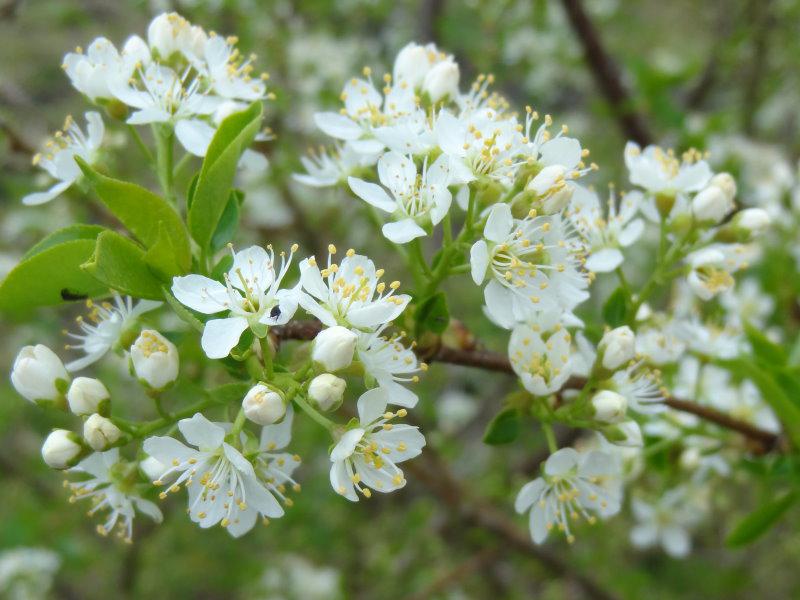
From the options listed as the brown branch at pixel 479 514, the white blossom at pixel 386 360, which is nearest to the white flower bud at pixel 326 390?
the white blossom at pixel 386 360

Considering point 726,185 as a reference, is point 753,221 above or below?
below

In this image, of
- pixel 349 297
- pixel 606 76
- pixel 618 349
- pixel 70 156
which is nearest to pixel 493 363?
pixel 618 349

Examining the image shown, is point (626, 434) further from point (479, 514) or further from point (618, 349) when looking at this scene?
point (479, 514)

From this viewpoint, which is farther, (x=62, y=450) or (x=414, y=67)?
(x=414, y=67)

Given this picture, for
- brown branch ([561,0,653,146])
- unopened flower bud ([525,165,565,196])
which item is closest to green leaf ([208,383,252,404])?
unopened flower bud ([525,165,565,196])

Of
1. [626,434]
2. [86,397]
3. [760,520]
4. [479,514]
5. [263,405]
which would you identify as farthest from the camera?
[479,514]

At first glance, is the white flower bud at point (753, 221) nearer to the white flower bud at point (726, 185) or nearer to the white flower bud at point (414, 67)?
the white flower bud at point (726, 185)
